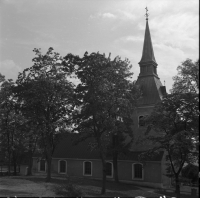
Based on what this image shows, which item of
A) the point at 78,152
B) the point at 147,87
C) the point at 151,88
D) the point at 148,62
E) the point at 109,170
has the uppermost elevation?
the point at 148,62

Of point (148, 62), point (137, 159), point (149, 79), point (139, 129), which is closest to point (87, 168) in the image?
point (137, 159)

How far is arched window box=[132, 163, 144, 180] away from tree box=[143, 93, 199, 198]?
977cm

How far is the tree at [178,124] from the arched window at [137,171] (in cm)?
977

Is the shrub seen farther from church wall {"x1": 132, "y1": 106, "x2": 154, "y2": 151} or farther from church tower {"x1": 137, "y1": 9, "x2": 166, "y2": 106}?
church tower {"x1": 137, "y1": 9, "x2": 166, "y2": 106}

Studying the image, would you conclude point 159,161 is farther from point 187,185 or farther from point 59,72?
point 59,72

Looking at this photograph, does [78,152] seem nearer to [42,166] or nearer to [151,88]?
[42,166]

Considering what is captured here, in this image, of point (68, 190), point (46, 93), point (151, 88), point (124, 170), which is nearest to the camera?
point (68, 190)

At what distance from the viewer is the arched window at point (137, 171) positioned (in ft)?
85.0

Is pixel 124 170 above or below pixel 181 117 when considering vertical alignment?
below

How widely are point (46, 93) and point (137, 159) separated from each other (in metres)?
12.3

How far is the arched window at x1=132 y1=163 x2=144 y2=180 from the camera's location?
25.9m

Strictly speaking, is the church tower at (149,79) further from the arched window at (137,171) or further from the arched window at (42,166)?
the arched window at (42,166)

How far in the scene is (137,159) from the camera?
85.0 ft

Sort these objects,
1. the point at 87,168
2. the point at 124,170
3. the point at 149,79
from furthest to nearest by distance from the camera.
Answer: the point at 87,168
the point at 124,170
the point at 149,79
